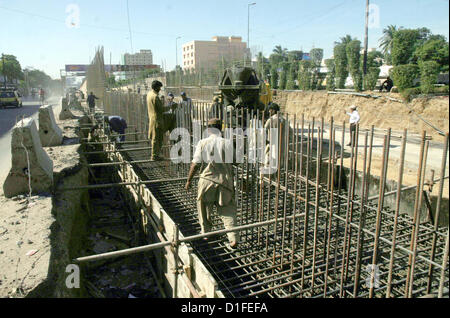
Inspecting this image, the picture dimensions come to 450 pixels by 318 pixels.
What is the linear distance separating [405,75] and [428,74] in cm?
139

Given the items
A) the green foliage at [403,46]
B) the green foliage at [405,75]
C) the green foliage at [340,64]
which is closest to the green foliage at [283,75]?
the green foliage at [340,64]

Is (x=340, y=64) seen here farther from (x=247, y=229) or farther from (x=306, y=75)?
(x=247, y=229)

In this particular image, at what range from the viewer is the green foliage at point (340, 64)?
2339cm

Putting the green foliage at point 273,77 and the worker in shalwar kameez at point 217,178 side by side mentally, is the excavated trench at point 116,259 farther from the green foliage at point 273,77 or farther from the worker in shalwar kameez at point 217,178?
the green foliage at point 273,77

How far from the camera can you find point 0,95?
92.1ft

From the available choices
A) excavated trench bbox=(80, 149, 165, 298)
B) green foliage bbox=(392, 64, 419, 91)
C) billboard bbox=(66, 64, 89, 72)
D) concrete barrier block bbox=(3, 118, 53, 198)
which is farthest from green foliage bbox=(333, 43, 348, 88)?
billboard bbox=(66, 64, 89, 72)

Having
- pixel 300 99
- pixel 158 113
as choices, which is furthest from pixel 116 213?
pixel 300 99

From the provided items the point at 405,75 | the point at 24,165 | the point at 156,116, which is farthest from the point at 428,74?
the point at 24,165

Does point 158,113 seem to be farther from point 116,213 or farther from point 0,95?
point 0,95

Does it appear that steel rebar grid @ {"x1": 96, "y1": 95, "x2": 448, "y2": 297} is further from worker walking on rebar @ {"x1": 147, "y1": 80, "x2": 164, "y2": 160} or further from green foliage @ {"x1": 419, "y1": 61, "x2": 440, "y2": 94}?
green foliage @ {"x1": 419, "y1": 61, "x2": 440, "y2": 94}

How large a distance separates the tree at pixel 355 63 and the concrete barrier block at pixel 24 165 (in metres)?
20.3

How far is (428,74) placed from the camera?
15.2 metres

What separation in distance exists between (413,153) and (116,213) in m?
8.89
